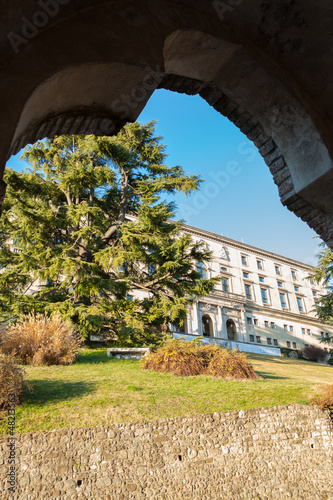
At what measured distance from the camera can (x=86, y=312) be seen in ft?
45.4

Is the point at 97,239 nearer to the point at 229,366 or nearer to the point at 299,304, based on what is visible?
the point at 229,366

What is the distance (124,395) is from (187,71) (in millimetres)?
7537

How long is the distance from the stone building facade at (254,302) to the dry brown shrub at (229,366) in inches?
794

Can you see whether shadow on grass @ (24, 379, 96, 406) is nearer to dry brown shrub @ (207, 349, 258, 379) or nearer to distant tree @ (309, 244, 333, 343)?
dry brown shrub @ (207, 349, 258, 379)

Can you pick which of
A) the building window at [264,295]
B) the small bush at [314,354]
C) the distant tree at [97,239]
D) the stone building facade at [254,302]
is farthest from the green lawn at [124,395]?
the building window at [264,295]

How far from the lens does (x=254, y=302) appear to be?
40906mm

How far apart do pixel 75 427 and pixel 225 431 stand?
3384 millimetres

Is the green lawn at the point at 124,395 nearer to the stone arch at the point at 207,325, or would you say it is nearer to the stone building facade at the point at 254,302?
the stone building facade at the point at 254,302

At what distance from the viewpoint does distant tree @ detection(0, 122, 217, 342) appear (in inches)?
575

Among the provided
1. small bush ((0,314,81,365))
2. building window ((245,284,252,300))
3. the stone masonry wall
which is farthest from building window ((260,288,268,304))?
the stone masonry wall

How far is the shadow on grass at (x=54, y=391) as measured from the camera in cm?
782

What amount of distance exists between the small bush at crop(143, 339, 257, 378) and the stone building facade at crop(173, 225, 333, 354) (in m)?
20.2

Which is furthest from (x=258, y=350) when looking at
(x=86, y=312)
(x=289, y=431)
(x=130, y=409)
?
(x=130, y=409)

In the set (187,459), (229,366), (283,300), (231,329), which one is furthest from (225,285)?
Answer: (187,459)
